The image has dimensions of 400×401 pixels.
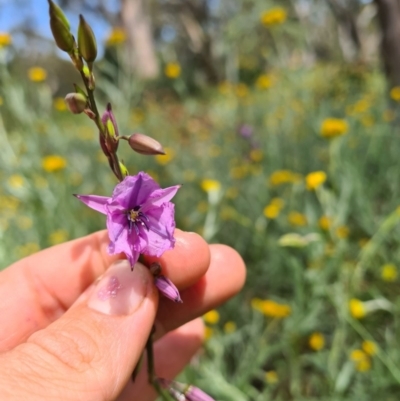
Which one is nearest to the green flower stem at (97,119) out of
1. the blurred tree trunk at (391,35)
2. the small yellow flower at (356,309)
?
the small yellow flower at (356,309)

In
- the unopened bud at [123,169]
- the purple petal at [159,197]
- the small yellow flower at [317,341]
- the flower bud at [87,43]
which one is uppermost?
the flower bud at [87,43]

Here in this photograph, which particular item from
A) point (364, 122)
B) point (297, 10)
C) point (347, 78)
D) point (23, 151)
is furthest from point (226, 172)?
point (297, 10)

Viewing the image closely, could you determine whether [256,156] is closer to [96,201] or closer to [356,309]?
[356,309]

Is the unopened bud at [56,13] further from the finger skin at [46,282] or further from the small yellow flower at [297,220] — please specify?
the small yellow flower at [297,220]

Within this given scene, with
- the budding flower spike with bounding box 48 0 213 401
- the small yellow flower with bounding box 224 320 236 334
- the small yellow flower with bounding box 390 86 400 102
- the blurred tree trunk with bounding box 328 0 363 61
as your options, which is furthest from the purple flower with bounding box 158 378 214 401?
the blurred tree trunk with bounding box 328 0 363 61

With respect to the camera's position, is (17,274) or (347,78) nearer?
(17,274)

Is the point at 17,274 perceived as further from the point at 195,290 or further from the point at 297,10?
the point at 297,10
